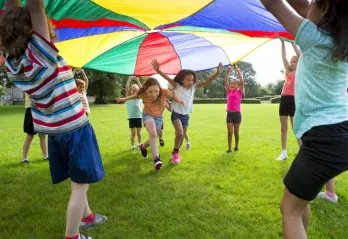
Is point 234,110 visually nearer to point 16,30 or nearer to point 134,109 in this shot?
point 134,109

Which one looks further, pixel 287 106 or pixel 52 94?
pixel 287 106

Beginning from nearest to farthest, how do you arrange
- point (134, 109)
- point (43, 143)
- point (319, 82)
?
point (319, 82), point (43, 143), point (134, 109)

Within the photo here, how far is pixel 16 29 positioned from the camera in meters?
1.85

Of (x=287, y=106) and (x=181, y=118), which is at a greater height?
(x=287, y=106)

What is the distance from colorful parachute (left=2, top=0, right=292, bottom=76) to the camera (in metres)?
3.48

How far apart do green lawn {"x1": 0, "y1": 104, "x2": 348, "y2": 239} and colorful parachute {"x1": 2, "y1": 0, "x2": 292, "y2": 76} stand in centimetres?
184

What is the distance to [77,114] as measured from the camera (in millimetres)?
2115

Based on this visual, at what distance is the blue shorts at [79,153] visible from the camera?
2.09 metres

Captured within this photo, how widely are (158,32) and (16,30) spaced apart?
123 inches

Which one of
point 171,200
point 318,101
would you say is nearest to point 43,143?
point 171,200

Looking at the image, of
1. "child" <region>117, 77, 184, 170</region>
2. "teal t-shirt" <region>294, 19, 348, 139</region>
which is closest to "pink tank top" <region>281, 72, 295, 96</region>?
"child" <region>117, 77, 184, 170</region>

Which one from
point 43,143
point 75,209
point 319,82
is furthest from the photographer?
point 43,143

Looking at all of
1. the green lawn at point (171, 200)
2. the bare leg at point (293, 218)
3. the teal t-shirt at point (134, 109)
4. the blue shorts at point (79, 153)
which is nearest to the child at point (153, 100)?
the green lawn at point (171, 200)

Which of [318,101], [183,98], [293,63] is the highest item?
[318,101]
